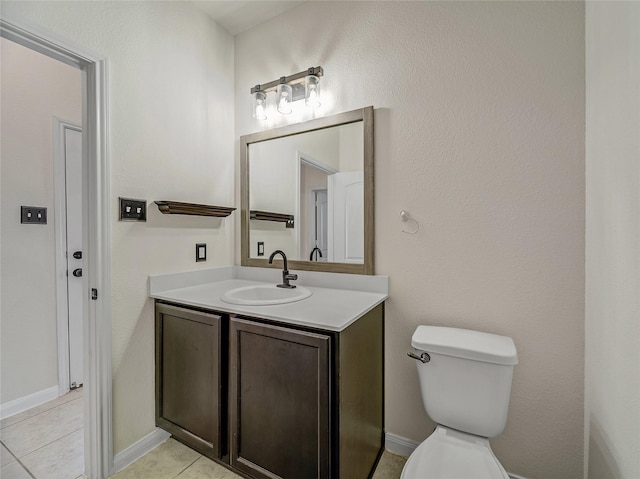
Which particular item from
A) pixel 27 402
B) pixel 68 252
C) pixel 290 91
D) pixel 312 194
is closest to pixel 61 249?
pixel 68 252

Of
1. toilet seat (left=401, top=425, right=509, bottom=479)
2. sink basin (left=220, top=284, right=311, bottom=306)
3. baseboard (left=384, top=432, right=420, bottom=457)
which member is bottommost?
baseboard (left=384, top=432, right=420, bottom=457)

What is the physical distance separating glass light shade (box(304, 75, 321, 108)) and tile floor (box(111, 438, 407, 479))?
1997 millimetres

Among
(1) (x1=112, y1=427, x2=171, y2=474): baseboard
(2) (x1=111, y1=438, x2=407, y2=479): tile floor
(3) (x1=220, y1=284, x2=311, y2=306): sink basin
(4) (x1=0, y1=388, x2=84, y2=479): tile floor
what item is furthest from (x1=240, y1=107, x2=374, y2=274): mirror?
(4) (x1=0, y1=388, x2=84, y2=479): tile floor

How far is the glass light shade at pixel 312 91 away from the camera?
1745mm

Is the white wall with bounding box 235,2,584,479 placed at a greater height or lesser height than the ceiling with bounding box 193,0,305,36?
lesser

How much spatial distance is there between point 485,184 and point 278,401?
52.0 inches

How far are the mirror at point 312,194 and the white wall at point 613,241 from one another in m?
0.91

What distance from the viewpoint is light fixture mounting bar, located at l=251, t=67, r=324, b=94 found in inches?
69.1

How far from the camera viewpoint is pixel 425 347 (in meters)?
1.27

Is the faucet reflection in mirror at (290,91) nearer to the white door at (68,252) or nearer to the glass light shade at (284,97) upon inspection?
the glass light shade at (284,97)

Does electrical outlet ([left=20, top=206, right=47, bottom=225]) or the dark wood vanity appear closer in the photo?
the dark wood vanity

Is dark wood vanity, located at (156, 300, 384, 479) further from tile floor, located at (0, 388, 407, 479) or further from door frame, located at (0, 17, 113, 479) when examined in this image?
door frame, located at (0, 17, 113, 479)

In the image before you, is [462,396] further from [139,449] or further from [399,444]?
[139,449]

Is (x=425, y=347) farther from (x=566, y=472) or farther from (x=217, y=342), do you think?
(x=217, y=342)
